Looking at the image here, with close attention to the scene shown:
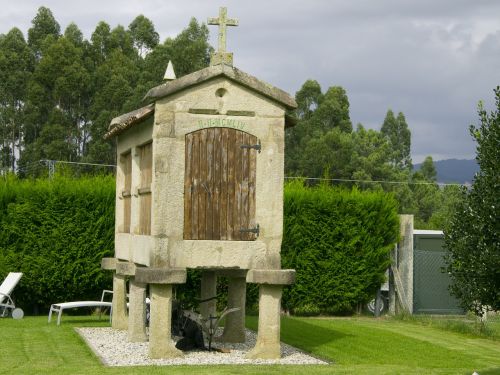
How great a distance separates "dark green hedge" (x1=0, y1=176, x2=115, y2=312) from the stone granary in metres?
6.46

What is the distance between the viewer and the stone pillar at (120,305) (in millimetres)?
17875

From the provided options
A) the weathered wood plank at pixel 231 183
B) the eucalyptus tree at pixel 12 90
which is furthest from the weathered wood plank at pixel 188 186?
the eucalyptus tree at pixel 12 90

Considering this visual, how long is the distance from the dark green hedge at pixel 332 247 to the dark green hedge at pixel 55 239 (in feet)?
13.8

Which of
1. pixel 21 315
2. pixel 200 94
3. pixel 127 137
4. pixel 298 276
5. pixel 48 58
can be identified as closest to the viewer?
pixel 200 94

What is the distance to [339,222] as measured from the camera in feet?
72.6

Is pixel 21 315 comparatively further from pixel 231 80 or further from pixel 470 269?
pixel 470 269

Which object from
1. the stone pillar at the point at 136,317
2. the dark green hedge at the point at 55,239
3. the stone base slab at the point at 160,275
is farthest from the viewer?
the dark green hedge at the point at 55,239

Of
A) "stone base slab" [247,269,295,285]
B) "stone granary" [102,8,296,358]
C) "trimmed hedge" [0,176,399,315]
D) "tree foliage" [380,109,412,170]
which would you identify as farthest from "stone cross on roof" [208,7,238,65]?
"tree foliage" [380,109,412,170]

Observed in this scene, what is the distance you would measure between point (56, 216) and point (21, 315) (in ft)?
7.61

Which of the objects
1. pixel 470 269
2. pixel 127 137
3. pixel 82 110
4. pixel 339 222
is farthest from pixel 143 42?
pixel 470 269

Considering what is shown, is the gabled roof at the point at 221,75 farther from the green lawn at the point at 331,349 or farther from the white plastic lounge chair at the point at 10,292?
the white plastic lounge chair at the point at 10,292

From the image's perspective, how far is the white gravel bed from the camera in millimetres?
13430

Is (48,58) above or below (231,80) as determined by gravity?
above

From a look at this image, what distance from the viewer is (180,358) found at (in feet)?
44.8
